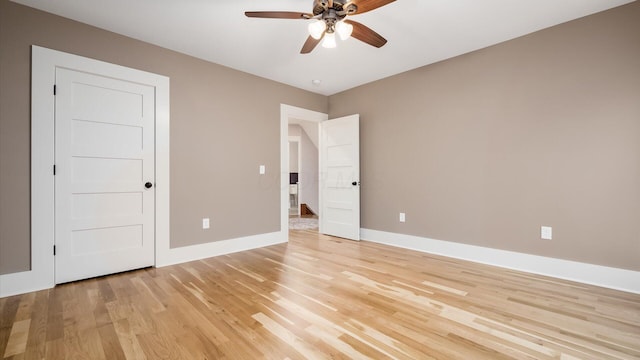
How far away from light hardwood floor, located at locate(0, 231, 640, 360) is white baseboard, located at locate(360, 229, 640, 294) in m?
0.15

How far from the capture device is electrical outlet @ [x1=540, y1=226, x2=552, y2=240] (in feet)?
8.94

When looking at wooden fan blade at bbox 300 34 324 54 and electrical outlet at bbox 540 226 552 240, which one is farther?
electrical outlet at bbox 540 226 552 240

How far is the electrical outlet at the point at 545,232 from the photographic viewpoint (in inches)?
107

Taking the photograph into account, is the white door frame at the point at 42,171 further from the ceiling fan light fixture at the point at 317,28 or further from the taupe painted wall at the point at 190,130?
the ceiling fan light fixture at the point at 317,28

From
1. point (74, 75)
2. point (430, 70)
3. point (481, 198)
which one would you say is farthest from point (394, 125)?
point (74, 75)

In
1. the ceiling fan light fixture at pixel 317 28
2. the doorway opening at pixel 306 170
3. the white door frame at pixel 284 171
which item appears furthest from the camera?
the doorway opening at pixel 306 170

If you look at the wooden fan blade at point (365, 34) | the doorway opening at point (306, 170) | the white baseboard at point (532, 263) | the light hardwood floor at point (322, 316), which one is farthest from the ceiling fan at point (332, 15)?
the doorway opening at point (306, 170)

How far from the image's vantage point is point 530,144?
2.83 m

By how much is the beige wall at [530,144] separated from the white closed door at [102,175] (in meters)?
3.22

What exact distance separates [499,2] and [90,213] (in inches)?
169

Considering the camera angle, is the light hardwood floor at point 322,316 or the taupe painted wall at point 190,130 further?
the taupe painted wall at point 190,130

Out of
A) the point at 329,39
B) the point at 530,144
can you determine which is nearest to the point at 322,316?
the point at 329,39

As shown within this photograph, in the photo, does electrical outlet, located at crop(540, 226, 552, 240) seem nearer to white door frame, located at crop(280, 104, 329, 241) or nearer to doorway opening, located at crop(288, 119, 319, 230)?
white door frame, located at crop(280, 104, 329, 241)

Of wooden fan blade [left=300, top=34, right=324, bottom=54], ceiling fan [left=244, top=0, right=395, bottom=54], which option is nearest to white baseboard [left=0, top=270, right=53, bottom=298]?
ceiling fan [left=244, top=0, right=395, bottom=54]
